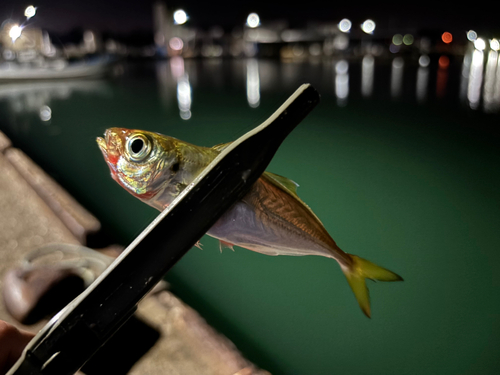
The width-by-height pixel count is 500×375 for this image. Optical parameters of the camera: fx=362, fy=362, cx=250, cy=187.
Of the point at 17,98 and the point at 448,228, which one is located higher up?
the point at 17,98

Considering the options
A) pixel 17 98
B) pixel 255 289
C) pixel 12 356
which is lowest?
pixel 255 289

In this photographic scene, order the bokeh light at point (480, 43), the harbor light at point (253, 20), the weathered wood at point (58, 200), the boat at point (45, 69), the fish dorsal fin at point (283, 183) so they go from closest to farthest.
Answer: the fish dorsal fin at point (283, 183), the harbor light at point (253, 20), the boat at point (45, 69), the bokeh light at point (480, 43), the weathered wood at point (58, 200)

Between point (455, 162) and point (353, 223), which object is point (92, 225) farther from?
point (455, 162)

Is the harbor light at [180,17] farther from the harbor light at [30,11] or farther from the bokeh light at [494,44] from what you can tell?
the bokeh light at [494,44]

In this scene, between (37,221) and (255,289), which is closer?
(255,289)

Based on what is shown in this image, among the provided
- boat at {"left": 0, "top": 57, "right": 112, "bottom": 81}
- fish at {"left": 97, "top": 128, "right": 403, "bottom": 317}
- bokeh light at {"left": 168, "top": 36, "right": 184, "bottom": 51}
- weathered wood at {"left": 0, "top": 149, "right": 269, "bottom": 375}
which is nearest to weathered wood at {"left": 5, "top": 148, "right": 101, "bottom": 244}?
weathered wood at {"left": 0, "top": 149, "right": 269, "bottom": 375}

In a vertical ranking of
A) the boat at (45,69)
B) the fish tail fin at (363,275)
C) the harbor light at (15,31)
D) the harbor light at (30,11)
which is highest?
the harbor light at (30,11)

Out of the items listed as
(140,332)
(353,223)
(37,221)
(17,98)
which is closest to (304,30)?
(353,223)

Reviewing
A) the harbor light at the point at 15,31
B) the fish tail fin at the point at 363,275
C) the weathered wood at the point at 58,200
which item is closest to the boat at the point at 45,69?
the harbor light at the point at 15,31
